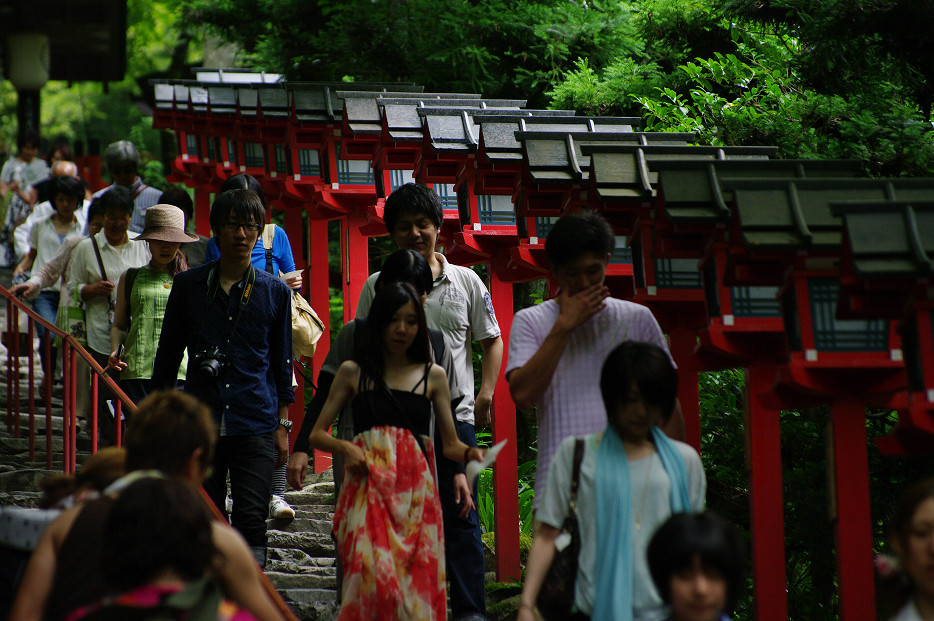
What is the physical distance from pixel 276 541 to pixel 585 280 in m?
4.32

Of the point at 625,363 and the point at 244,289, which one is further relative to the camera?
the point at 244,289

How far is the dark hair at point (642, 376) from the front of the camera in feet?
12.3

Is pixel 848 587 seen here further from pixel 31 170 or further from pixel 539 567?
pixel 31 170

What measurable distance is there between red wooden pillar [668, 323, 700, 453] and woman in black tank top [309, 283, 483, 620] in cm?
116

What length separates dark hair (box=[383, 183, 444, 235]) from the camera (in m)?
6.16

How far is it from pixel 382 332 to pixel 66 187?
6028 mm

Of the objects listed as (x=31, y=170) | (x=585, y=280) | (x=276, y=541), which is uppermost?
(x=31, y=170)

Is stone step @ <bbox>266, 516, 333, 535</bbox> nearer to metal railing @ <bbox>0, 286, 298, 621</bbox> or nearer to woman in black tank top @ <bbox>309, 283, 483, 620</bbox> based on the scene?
metal railing @ <bbox>0, 286, 298, 621</bbox>

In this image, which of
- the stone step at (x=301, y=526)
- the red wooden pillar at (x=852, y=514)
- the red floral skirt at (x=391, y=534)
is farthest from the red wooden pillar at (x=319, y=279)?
the red wooden pillar at (x=852, y=514)

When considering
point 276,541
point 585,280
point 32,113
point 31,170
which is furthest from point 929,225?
point 32,113

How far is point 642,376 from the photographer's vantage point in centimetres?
375

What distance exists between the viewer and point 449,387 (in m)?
5.51

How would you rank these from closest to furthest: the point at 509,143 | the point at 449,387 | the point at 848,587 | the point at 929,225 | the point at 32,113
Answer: the point at 929,225
the point at 848,587
the point at 449,387
the point at 509,143
the point at 32,113

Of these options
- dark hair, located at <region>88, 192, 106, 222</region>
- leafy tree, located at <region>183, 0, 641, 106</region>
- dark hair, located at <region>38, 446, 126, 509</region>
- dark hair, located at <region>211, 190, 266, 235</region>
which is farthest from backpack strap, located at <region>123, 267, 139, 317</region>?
leafy tree, located at <region>183, 0, 641, 106</region>
